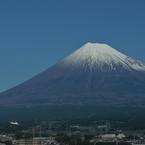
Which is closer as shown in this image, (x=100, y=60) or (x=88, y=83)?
(x=88, y=83)

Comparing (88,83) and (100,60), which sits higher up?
(100,60)

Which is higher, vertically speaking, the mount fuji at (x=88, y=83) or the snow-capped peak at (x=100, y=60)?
the snow-capped peak at (x=100, y=60)

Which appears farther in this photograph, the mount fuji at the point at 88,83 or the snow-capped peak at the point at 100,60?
the snow-capped peak at the point at 100,60

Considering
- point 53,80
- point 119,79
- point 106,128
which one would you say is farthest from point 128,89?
point 106,128

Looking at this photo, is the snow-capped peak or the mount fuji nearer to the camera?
the mount fuji

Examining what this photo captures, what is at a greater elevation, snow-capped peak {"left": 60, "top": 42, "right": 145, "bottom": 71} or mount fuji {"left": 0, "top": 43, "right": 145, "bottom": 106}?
snow-capped peak {"left": 60, "top": 42, "right": 145, "bottom": 71}

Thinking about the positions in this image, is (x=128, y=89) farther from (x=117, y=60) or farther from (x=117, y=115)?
(x=117, y=115)
